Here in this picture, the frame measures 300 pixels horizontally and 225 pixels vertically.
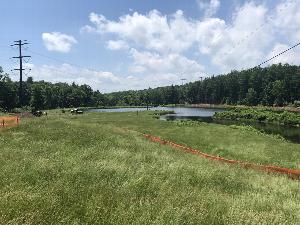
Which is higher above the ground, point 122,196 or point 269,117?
point 122,196

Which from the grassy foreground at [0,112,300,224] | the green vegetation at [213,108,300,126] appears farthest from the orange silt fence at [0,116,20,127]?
the green vegetation at [213,108,300,126]

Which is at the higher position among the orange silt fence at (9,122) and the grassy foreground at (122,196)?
the grassy foreground at (122,196)

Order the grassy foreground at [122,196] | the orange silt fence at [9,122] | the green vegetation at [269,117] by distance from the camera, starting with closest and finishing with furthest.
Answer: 1. the grassy foreground at [122,196]
2. the orange silt fence at [9,122]
3. the green vegetation at [269,117]

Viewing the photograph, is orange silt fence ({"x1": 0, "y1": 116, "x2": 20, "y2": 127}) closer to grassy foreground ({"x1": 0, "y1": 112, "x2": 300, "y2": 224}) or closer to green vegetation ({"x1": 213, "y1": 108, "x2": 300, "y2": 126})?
grassy foreground ({"x1": 0, "y1": 112, "x2": 300, "y2": 224})

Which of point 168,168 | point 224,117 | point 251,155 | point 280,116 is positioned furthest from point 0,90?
point 168,168

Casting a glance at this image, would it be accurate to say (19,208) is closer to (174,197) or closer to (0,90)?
(174,197)

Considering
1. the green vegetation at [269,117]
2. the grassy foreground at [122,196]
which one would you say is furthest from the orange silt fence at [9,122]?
the green vegetation at [269,117]

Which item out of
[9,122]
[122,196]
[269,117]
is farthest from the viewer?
[269,117]

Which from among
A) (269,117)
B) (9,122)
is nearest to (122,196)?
(9,122)

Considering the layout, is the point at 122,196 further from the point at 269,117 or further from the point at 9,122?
the point at 269,117

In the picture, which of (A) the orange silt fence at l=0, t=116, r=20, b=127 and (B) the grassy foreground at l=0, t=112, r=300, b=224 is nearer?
(B) the grassy foreground at l=0, t=112, r=300, b=224

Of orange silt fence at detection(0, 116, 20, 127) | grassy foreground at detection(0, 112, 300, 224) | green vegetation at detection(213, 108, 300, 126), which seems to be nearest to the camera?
grassy foreground at detection(0, 112, 300, 224)

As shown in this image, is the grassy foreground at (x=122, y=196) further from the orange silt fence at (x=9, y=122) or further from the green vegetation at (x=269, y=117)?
the green vegetation at (x=269, y=117)

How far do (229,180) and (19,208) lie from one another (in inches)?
350
